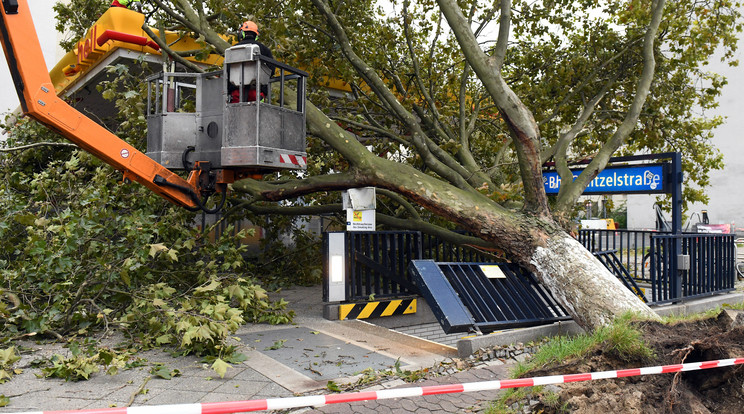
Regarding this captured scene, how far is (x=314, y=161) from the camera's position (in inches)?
412

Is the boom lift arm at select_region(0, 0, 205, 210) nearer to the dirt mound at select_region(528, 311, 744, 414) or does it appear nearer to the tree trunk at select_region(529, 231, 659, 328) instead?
the tree trunk at select_region(529, 231, 659, 328)

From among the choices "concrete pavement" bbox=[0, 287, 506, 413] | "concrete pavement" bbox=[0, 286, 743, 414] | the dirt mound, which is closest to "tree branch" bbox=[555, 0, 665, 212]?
"concrete pavement" bbox=[0, 286, 743, 414]

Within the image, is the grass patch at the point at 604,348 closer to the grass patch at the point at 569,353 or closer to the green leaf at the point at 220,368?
the grass patch at the point at 569,353

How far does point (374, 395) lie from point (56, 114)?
5113 millimetres

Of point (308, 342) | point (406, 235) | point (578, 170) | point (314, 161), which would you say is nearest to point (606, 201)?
point (578, 170)

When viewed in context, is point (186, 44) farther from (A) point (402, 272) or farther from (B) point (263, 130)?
(A) point (402, 272)

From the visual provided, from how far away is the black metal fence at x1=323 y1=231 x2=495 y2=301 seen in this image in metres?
8.12

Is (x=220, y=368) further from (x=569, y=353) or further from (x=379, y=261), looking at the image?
(x=379, y=261)

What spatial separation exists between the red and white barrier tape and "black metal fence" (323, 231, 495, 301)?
452cm

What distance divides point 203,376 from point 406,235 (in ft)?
15.0

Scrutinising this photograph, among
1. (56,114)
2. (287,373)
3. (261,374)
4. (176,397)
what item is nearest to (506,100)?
(287,373)

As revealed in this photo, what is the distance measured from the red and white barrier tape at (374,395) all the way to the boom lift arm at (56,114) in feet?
13.3

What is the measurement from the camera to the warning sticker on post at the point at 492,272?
23.8 feet

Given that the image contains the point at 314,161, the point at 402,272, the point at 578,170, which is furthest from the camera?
the point at 314,161
